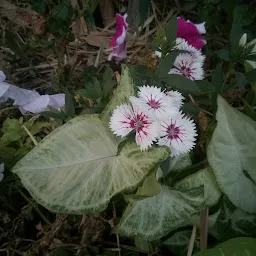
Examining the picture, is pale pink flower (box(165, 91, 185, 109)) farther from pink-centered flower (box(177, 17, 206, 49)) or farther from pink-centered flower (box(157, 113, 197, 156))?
pink-centered flower (box(177, 17, 206, 49))

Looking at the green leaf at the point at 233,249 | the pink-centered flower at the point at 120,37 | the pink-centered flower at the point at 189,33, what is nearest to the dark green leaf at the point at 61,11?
the pink-centered flower at the point at 120,37

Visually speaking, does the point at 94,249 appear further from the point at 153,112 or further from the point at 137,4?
the point at 137,4

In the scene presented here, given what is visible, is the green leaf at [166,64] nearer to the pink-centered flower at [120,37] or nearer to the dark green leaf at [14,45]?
the pink-centered flower at [120,37]

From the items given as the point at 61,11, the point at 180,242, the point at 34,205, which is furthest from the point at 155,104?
the point at 61,11

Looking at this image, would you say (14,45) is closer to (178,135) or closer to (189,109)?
(189,109)

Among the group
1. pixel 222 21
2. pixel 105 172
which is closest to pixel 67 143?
pixel 105 172
